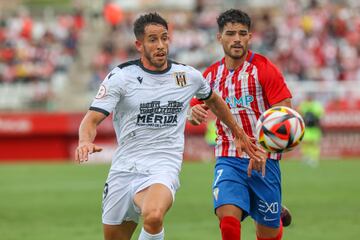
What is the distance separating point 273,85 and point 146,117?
1.47m

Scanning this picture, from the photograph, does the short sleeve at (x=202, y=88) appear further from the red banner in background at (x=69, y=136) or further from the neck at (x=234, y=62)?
the red banner in background at (x=69, y=136)

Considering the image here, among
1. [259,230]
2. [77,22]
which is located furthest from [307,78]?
[259,230]

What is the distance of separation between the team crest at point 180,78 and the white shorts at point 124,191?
0.85 metres

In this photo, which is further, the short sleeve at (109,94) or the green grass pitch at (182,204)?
the green grass pitch at (182,204)

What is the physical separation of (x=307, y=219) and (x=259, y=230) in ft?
16.5

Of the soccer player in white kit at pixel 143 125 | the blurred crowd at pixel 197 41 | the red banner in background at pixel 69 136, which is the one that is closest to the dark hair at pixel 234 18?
the soccer player in white kit at pixel 143 125

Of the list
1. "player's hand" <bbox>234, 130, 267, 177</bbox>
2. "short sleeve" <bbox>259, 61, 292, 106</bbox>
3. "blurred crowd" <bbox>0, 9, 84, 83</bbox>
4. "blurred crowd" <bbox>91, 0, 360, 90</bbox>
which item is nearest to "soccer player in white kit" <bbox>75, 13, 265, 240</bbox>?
"player's hand" <bbox>234, 130, 267, 177</bbox>

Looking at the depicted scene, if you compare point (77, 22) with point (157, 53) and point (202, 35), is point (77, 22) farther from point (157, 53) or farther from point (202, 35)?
point (157, 53)

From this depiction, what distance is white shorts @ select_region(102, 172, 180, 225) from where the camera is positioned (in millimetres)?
8095

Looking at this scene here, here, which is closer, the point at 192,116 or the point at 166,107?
the point at 166,107

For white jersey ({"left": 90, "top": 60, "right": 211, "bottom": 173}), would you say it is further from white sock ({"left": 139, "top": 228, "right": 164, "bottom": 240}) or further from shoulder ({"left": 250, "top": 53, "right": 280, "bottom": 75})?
shoulder ({"left": 250, "top": 53, "right": 280, "bottom": 75})

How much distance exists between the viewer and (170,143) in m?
8.28

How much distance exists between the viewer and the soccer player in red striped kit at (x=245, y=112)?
29.3ft

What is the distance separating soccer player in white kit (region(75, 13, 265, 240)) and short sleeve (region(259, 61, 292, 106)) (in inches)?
38.4
